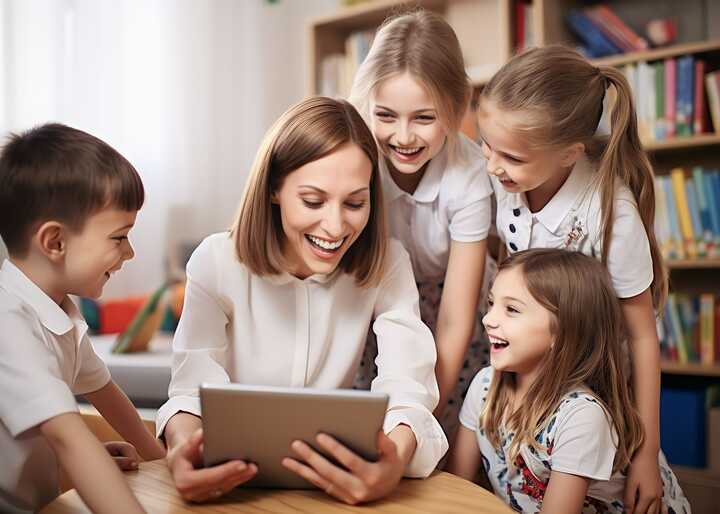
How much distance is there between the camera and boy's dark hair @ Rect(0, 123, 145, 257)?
1005mm

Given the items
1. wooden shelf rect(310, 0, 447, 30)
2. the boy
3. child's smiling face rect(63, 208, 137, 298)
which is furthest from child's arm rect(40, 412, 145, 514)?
wooden shelf rect(310, 0, 447, 30)

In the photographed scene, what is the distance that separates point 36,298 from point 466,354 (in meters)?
1.04

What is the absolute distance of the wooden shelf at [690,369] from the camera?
2.56m

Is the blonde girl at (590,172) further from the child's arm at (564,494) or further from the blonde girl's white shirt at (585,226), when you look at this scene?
the child's arm at (564,494)

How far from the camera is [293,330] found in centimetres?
132

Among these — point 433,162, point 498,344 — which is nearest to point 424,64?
point 433,162

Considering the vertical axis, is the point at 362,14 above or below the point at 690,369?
above

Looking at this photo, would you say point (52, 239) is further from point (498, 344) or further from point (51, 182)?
point (498, 344)

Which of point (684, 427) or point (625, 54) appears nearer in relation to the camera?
point (684, 427)

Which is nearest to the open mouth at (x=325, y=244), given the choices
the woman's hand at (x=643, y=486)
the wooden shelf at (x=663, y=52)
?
the woman's hand at (x=643, y=486)

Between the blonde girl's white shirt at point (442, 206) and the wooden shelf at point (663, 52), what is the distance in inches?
45.6

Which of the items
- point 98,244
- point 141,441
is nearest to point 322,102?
point 98,244

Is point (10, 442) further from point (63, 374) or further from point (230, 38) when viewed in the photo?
point (230, 38)

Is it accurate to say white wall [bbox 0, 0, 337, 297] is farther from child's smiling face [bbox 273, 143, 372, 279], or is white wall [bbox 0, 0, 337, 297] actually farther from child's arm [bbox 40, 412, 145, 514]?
child's arm [bbox 40, 412, 145, 514]
